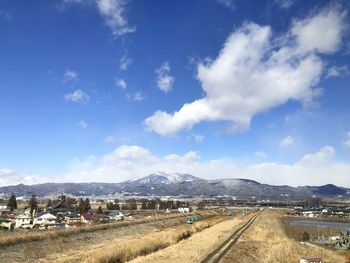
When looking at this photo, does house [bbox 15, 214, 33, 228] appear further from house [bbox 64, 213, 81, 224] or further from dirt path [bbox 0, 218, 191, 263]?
dirt path [bbox 0, 218, 191, 263]

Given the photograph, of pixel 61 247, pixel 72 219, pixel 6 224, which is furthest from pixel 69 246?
pixel 72 219

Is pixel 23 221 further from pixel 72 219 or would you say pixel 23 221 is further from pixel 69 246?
pixel 69 246

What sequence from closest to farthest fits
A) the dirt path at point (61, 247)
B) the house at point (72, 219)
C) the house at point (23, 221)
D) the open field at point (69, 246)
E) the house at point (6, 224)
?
the open field at point (69, 246), the dirt path at point (61, 247), the house at point (6, 224), the house at point (23, 221), the house at point (72, 219)

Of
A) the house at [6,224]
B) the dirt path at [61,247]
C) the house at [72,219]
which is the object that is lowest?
the dirt path at [61,247]

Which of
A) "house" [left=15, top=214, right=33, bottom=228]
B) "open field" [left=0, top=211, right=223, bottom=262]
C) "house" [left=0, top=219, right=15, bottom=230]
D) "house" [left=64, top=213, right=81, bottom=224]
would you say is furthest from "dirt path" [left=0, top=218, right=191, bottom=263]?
"house" [left=15, top=214, right=33, bottom=228]

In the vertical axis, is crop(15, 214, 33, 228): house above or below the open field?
above

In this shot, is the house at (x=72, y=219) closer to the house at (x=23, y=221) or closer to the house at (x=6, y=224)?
the house at (x=23, y=221)

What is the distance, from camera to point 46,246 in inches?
1911

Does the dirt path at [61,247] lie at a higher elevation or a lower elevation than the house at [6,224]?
lower

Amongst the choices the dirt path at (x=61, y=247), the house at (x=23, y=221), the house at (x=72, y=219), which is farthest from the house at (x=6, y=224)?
the dirt path at (x=61, y=247)

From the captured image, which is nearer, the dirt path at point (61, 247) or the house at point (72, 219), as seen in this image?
the dirt path at point (61, 247)

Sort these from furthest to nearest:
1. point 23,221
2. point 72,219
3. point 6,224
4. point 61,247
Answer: point 72,219 → point 23,221 → point 6,224 → point 61,247

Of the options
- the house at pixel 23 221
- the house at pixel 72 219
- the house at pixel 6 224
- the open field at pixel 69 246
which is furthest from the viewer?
the house at pixel 72 219

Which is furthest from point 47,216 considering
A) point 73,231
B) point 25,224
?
point 73,231
